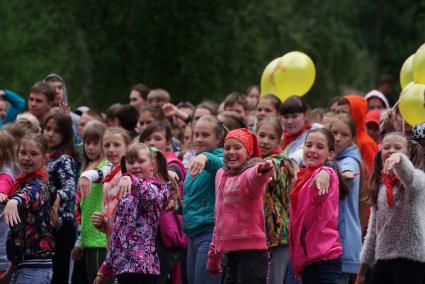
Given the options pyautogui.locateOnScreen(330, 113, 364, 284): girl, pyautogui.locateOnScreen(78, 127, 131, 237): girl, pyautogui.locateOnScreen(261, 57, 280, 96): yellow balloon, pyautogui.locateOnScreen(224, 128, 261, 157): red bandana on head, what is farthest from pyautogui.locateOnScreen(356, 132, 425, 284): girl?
pyautogui.locateOnScreen(261, 57, 280, 96): yellow balloon

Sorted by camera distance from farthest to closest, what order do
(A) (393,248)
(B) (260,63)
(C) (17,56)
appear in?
(B) (260,63) → (C) (17,56) → (A) (393,248)

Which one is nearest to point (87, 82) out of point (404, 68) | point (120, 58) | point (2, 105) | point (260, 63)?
point (120, 58)

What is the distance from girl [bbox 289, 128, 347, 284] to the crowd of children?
0.01 m

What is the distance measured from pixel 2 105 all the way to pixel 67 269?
142 inches

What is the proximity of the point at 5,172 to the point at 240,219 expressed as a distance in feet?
8.50

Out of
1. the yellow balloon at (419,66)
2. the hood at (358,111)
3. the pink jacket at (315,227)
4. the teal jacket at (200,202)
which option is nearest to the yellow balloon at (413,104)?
the yellow balloon at (419,66)

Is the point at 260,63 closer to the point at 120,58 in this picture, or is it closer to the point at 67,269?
the point at 120,58

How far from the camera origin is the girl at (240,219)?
10.3 meters

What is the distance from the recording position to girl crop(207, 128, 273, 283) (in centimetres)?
1027

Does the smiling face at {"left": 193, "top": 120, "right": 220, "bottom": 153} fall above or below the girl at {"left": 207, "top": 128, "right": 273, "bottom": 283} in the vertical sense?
above

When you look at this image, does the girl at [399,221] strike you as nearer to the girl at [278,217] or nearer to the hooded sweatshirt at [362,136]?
the girl at [278,217]

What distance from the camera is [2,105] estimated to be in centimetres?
1543

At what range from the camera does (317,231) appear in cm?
1041

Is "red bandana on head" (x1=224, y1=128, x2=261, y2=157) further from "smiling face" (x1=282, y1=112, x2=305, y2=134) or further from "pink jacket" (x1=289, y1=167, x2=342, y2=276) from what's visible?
"smiling face" (x1=282, y1=112, x2=305, y2=134)
